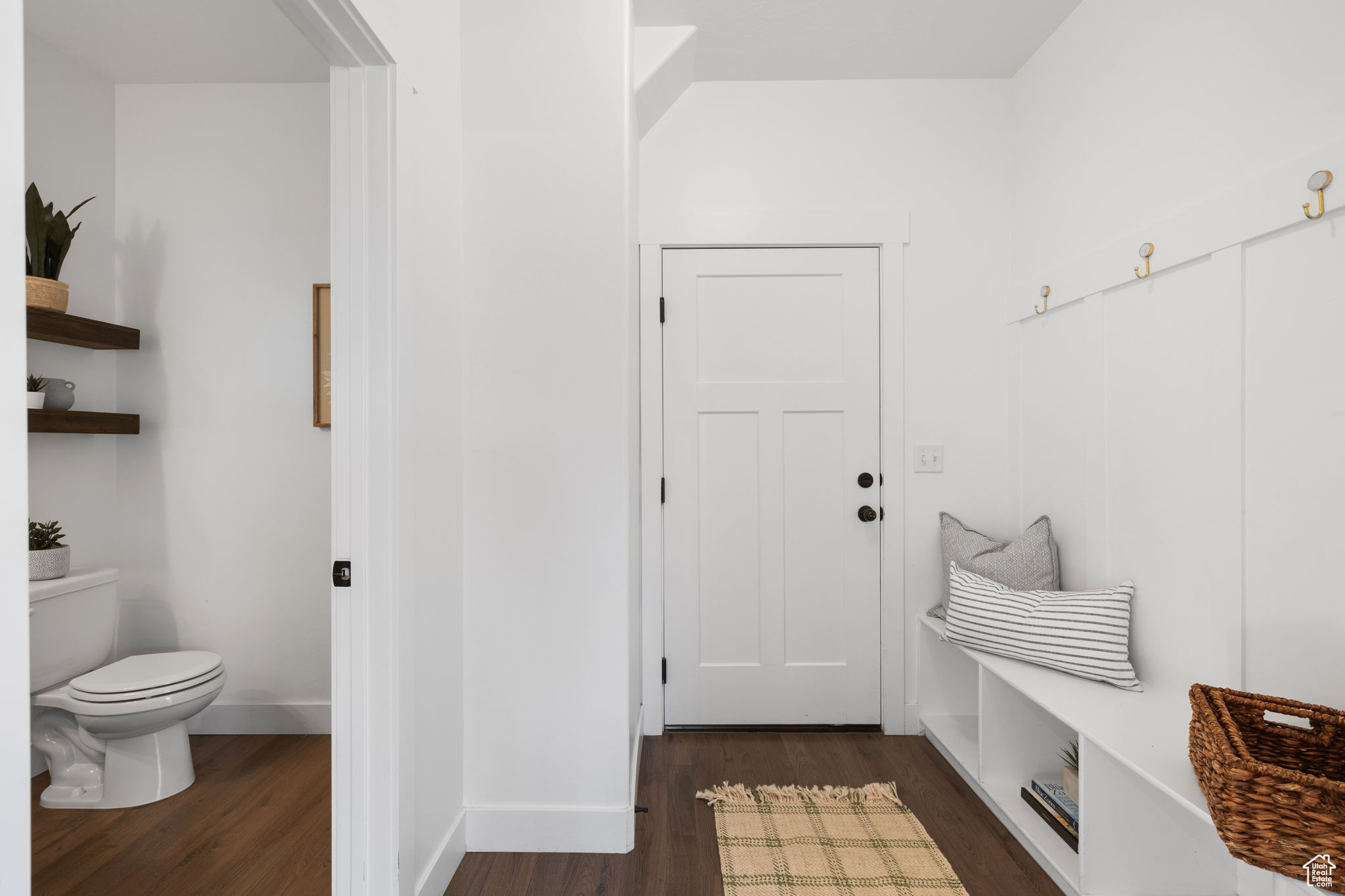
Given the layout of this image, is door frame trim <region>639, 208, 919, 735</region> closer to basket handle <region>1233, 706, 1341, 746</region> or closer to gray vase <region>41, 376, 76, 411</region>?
basket handle <region>1233, 706, 1341, 746</region>

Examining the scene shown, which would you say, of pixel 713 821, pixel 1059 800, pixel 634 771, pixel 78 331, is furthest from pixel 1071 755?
pixel 78 331

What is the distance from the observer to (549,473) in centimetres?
179

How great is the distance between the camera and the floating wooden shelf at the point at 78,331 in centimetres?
206

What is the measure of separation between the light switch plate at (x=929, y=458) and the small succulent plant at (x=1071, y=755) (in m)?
0.97

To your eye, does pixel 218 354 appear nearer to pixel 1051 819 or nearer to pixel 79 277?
pixel 79 277

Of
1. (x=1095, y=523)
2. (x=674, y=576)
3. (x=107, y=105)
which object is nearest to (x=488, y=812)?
(x=674, y=576)

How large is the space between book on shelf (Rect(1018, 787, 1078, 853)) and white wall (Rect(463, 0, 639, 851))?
1143mm

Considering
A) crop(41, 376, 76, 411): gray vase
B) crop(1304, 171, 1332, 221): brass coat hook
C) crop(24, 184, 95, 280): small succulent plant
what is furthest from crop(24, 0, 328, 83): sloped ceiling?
crop(1304, 171, 1332, 221): brass coat hook

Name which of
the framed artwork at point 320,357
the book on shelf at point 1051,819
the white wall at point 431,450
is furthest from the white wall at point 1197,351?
the framed artwork at point 320,357

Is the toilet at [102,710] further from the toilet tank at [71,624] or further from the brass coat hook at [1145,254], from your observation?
the brass coat hook at [1145,254]

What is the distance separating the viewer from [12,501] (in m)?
0.60

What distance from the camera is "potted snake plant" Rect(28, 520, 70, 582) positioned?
2107 millimetres

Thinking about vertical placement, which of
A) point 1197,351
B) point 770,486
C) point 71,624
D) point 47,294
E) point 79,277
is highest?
point 79,277

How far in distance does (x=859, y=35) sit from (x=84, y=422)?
2.89 metres
